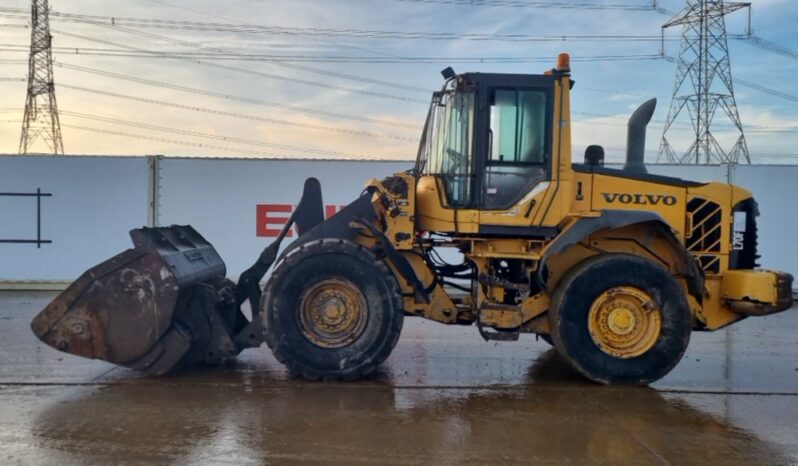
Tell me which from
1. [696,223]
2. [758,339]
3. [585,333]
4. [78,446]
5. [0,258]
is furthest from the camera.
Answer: [0,258]

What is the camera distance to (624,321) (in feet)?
21.6

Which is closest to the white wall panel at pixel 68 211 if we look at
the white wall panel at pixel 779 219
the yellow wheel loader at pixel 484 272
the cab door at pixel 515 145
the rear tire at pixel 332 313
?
the yellow wheel loader at pixel 484 272

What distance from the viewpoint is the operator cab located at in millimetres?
6676

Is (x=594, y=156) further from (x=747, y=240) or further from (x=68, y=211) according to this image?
(x=68, y=211)

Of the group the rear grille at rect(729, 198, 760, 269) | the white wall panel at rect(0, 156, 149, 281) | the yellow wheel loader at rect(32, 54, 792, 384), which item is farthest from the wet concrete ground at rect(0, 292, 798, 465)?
the white wall panel at rect(0, 156, 149, 281)

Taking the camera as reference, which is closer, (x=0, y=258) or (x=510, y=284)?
(x=510, y=284)

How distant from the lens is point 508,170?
6742 mm

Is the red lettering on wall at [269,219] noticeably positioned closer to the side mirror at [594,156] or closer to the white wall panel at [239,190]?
the white wall panel at [239,190]

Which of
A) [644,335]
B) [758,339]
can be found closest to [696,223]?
[644,335]

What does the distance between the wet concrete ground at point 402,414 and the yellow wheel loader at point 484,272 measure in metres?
0.39

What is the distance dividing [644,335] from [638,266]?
620 mm

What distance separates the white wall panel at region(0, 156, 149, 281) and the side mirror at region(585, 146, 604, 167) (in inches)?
359

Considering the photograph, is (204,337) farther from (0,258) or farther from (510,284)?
(0,258)

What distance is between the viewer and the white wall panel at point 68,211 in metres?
13.3
